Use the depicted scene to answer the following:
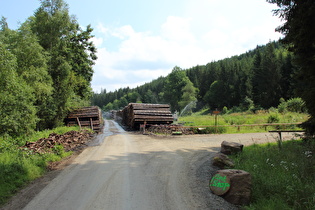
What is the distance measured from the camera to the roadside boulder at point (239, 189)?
16.5 feet

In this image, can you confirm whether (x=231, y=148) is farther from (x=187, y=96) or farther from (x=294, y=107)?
(x=187, y=96)

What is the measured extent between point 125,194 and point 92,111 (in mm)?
18994

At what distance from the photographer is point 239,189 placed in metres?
5.13

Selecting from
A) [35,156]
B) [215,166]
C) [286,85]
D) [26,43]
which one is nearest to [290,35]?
[215,166]

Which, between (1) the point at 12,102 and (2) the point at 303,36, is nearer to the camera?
(2) the point at 303,36

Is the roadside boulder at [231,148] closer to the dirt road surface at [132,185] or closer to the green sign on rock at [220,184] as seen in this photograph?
the dirt road surface at [132,185]

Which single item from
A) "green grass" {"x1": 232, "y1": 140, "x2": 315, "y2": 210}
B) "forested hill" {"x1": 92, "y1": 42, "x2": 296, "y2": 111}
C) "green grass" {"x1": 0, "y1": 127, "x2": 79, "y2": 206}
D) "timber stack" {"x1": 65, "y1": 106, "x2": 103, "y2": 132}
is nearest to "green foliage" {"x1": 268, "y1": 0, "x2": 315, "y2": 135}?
"green grass" {"x1": 232, "y1": 140, "x2": 315, "y2": 210}

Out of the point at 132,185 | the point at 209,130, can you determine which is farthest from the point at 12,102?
the point at 209,130

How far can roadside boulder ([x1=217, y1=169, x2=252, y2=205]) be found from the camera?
16.5ft

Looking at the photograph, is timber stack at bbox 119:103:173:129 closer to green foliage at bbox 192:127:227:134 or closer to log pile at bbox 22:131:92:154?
green foliage at bbox 192:127:227:134

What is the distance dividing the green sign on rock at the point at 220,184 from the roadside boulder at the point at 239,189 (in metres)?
0.08

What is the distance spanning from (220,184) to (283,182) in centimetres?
154

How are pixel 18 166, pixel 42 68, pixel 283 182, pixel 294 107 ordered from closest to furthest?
pixel 283 182
pixel 18 166
pixel 294 107
pixel 42 68

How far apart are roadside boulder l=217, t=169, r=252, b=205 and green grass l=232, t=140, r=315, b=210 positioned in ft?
0.72
